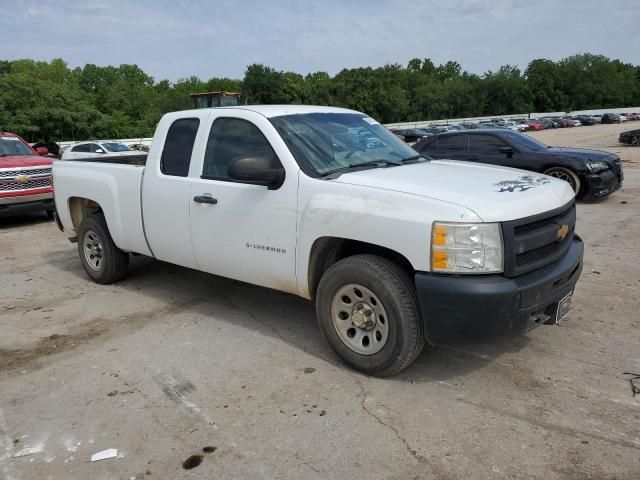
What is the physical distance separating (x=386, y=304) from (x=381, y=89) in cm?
10486

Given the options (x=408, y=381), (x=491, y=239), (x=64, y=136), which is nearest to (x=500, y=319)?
(x=491, y=239)

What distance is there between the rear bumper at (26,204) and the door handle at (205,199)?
7.10 metres

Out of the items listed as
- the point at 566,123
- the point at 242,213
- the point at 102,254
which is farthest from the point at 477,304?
the point at 566,123

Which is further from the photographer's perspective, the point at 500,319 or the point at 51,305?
the point at 51,305

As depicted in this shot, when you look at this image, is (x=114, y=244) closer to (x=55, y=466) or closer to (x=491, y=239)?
(x=55, y=466)

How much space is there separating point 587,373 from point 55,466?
341 centimetres

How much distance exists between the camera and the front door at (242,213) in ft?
→ 13.7

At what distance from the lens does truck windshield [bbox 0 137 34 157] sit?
37.7 feet

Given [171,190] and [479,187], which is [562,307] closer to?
[479,187]

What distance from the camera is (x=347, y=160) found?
4344 millimetres

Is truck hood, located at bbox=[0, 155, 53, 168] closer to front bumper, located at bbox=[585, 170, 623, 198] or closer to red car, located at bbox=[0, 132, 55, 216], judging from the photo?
red car, located at bbox=[0, 132, 55, 216]

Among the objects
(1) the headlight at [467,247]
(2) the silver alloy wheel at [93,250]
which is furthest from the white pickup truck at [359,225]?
(2) the silver alloy wheel at [93,250]

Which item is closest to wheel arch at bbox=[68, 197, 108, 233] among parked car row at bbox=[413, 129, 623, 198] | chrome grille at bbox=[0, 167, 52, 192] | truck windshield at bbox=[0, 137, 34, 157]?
chrome grille at bbox=[0, 167, 52, 192]

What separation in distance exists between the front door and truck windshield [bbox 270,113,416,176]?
0.48ft
